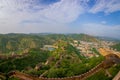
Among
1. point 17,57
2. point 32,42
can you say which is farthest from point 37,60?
point 32,42

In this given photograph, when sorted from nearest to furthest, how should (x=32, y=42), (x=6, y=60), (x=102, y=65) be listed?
(x=102, y=65)
(x=6, y=60)
(x=32, y=42)

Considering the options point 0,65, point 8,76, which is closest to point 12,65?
point 0,65

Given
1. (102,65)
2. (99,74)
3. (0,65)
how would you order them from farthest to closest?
1. (0,65)
2. (102,65)
3. (99,74)

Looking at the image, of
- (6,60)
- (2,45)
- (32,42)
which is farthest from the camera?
(32,42)

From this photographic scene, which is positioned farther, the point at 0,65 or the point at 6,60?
the point at 6,60

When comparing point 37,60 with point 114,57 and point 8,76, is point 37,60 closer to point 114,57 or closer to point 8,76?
point 8,76

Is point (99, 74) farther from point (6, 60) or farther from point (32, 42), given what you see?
point (32, 42)

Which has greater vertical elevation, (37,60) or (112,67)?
(112,67)

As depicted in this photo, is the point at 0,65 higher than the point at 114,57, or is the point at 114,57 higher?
the point at 114,57

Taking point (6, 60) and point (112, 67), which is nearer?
point (112, 67)
